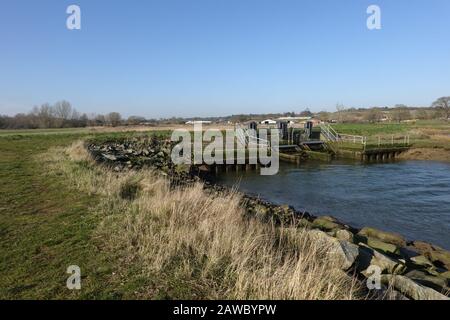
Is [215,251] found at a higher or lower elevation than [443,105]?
lower

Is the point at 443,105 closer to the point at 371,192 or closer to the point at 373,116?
the point at 373,116

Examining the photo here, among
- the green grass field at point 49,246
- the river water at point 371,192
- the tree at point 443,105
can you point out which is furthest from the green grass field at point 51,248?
the tree at point 443,105

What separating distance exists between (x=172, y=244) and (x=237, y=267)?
1.39m

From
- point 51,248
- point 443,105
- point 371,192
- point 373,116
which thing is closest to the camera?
point 51,248

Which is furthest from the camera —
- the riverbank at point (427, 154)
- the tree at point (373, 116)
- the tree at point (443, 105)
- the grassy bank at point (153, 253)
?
the tree at point (373, 116)

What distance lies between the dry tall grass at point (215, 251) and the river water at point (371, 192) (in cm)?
832

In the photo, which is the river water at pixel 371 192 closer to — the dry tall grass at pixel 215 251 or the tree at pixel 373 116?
the dry tall grass at pixel 215 251

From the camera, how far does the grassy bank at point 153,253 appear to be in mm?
4418

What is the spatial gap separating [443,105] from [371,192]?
11816 cm

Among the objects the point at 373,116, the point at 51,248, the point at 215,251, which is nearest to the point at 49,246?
the point at 51,248

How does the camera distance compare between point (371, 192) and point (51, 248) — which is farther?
point (371, 192)

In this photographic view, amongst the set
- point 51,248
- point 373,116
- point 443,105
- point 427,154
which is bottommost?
point 427,154

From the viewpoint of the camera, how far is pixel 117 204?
8688 millimetres

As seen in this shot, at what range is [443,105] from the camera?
115750 millimetres
